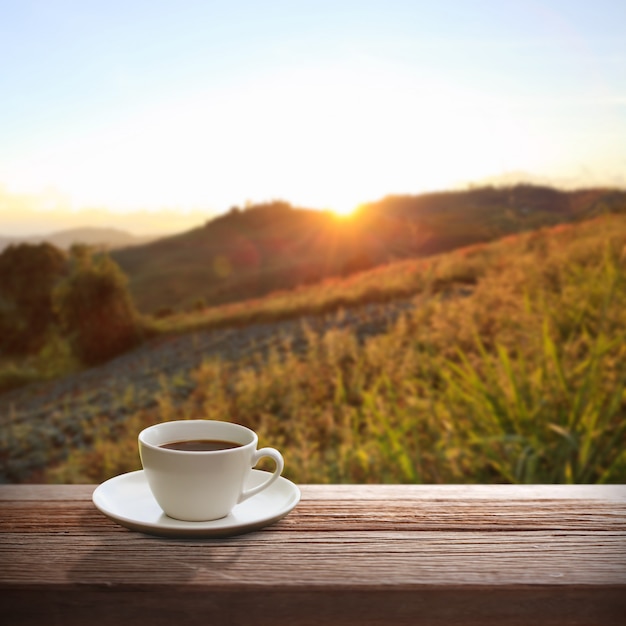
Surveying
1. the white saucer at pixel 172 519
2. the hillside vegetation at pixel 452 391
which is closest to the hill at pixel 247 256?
A: the hillside vegetation at pixel 452 391

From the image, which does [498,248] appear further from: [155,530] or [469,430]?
[155,530]

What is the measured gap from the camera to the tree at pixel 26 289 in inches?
781

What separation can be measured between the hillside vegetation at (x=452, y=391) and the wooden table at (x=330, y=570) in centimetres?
150

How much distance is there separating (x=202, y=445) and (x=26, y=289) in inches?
814

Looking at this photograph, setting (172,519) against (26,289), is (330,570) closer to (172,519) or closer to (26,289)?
(172,519)

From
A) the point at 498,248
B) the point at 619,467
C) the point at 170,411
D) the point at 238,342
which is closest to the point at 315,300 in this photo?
the point at 238,342

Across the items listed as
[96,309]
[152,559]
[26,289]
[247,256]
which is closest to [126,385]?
[96,309]

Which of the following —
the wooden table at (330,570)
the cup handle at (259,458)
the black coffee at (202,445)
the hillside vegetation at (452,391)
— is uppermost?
the black coffee at (202,445)

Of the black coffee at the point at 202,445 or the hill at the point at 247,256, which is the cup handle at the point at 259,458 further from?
the hill at the point at 247,256

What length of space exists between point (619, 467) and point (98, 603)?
84.5 inches

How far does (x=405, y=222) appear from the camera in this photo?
2.72m

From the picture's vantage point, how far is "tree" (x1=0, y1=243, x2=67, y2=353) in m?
19.8

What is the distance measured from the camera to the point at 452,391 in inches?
111

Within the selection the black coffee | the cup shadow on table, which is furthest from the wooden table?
the black coffee
